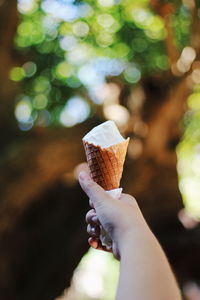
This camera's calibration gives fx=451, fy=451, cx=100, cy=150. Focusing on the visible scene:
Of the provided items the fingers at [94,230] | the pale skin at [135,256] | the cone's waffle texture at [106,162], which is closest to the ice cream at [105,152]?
the cone's waffle texture at [106,162]

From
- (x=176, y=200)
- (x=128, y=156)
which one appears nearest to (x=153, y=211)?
(x=176, y=200)

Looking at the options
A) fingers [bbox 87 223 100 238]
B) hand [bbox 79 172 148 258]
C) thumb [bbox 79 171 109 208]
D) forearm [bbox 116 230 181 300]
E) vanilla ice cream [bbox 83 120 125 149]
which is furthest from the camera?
vanilla ice cream [bbox 83 120 125 149]

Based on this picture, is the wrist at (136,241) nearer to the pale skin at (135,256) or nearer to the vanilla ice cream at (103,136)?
the pale skin at (135,256)

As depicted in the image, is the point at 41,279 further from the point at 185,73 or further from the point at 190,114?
the point at 190,114

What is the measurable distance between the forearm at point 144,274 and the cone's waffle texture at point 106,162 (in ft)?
2.17

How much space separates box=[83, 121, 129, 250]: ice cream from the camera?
6.36ft

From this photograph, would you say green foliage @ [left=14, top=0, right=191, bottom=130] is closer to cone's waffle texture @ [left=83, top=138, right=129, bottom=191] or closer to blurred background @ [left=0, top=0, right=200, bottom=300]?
blurred background @ [left=0, top=0, right=200, bottom=300]

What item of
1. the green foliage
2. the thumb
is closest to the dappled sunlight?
the green foliage

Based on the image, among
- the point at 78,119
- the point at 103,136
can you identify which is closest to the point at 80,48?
the point at 78,119

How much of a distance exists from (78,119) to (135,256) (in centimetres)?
567

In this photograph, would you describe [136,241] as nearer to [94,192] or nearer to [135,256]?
[135,256]

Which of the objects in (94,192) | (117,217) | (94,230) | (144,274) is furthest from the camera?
(94,230)

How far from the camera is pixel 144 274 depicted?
1228mm

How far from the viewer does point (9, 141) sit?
6359mm
